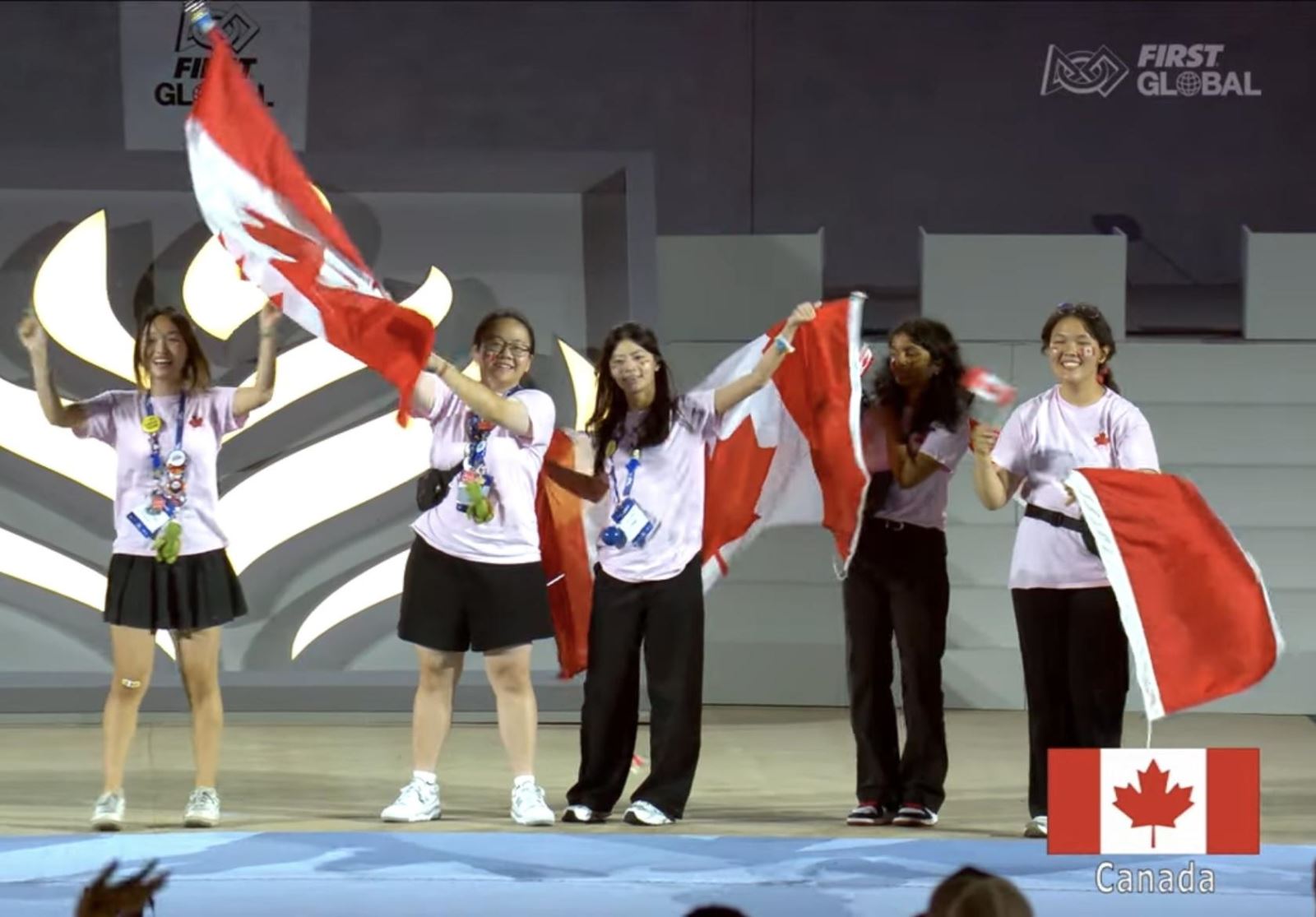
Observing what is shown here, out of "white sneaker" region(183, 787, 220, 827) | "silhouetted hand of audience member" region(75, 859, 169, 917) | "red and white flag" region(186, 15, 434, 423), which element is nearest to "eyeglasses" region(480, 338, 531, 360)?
"red and white flag" region(186, 15, 434, 423)

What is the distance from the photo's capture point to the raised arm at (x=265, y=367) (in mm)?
4598

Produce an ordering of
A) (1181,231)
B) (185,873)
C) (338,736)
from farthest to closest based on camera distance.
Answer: (1181,231) < (338,736) < (185,873)

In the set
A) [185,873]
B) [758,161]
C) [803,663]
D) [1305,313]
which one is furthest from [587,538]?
[758,161]

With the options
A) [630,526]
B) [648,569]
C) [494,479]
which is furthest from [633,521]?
[494,479]

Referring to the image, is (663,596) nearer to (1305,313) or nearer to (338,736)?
(338,736)

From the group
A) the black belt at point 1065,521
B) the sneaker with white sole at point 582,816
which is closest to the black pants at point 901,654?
the black belt at point 1065,521

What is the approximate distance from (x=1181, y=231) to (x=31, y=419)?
16.3 feet

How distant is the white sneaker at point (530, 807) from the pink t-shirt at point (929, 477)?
1.02m

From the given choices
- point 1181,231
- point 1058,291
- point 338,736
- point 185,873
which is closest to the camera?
point 185,873

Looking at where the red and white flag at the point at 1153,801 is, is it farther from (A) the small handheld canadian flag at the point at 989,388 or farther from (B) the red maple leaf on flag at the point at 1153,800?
(A) the small handheld canadian flag at the point at 989,388

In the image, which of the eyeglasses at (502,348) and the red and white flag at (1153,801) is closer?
the red and white flag at (1153,801)

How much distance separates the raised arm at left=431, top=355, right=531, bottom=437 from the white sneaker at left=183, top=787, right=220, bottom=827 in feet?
3.33

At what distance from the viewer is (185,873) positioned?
4141 mm

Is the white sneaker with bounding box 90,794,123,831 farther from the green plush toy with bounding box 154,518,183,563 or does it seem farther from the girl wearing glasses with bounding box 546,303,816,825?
the girl wearing glasses with bounding box 546,303,816,825
